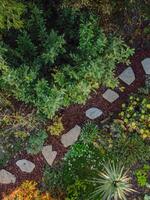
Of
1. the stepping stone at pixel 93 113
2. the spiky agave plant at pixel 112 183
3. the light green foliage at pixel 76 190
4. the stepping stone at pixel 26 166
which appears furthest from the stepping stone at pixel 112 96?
the stepping stone at pixel 26 166

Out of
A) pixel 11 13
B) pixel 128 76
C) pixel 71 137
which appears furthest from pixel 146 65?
pixel 11 13

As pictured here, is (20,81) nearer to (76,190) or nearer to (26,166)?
(26,166)

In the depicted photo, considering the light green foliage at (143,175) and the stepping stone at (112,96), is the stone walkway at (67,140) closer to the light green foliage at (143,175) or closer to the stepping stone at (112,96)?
the stepping stone at (112,96)

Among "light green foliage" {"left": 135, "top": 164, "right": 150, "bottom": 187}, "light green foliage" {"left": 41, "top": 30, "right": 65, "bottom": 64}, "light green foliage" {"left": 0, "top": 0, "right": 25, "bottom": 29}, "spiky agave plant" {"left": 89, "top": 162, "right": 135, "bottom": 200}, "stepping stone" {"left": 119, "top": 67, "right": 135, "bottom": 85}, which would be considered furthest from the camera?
"stepping stone" {"left": 119, "top": 67, "right": 135, "bottom": 85}

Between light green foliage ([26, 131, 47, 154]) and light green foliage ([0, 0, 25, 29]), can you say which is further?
light green foliage ([26, 131, 47, 154])

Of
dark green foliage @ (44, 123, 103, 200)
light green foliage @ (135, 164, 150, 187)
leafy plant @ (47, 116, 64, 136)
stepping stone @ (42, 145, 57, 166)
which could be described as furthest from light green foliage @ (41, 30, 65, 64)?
light green foliage @ (135, 164, 150, 187)

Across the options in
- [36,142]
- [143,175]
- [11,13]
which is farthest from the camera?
[36,142]

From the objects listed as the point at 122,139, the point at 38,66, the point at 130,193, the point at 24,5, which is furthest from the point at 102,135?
the point at 24,5

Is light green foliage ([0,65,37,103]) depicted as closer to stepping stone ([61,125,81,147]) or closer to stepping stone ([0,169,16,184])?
stepping stone ([61,125,81,147])
